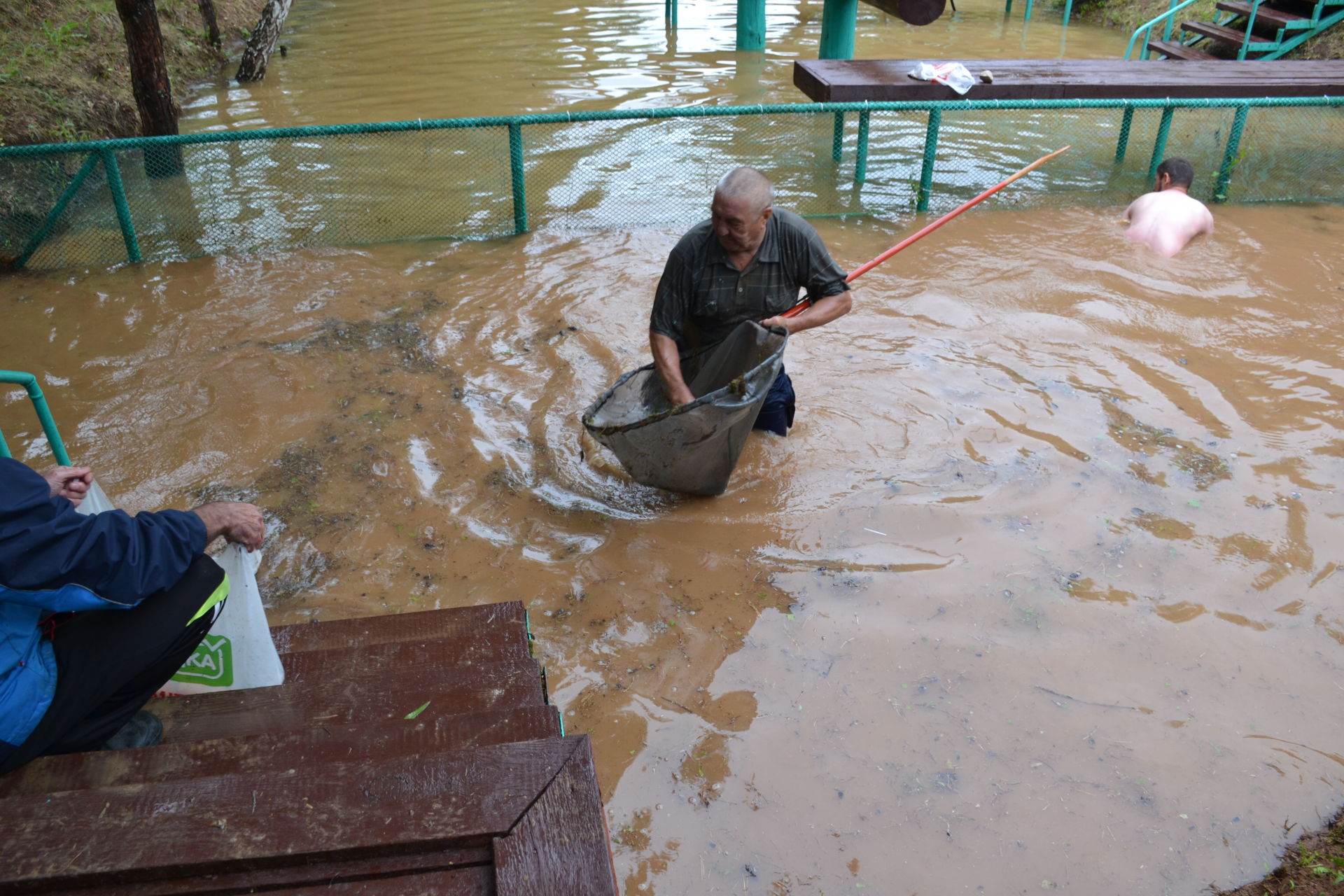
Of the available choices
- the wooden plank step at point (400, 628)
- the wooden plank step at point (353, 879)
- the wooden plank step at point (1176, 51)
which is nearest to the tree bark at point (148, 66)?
the wooden plank step at point (400, 628)

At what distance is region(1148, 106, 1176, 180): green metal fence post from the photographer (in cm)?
816

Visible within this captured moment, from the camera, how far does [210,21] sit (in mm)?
13039

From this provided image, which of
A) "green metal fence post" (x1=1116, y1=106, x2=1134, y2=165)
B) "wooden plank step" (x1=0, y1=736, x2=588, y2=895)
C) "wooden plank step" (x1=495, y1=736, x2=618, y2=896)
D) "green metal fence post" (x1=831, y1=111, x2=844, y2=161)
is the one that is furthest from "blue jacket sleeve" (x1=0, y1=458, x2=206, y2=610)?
"green metal fence post" (x1=1116, y1=106, x2=1134, y2=165)

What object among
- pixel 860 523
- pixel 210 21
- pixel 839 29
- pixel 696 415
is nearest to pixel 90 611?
pixel 696 415

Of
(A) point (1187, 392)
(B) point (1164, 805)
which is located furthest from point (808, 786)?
(A) point (1187, 392)

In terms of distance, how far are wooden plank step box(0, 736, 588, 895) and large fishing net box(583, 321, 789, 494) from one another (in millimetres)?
2144

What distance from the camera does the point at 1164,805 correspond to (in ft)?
10.2

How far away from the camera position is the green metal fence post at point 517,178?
7.23m

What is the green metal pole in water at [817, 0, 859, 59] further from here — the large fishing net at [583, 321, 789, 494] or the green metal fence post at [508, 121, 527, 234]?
the large fishing net at [583, 321, 789, 494]

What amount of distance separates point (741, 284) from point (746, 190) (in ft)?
1.65

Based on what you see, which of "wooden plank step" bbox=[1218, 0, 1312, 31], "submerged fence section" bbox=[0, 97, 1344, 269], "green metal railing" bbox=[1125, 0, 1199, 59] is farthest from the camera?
"green metal railing" bbox=[1125, 0, 1199, 59]

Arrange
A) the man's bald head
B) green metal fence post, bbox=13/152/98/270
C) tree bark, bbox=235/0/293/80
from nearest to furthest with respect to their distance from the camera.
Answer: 1. the man's bald head
2. green metal fence post, bbox=13/152/98/270
3. tree bark, bbox=235/0/293/80

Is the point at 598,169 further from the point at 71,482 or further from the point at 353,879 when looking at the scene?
the point at 353,879

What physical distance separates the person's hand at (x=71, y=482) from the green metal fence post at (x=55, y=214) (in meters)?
4.89
